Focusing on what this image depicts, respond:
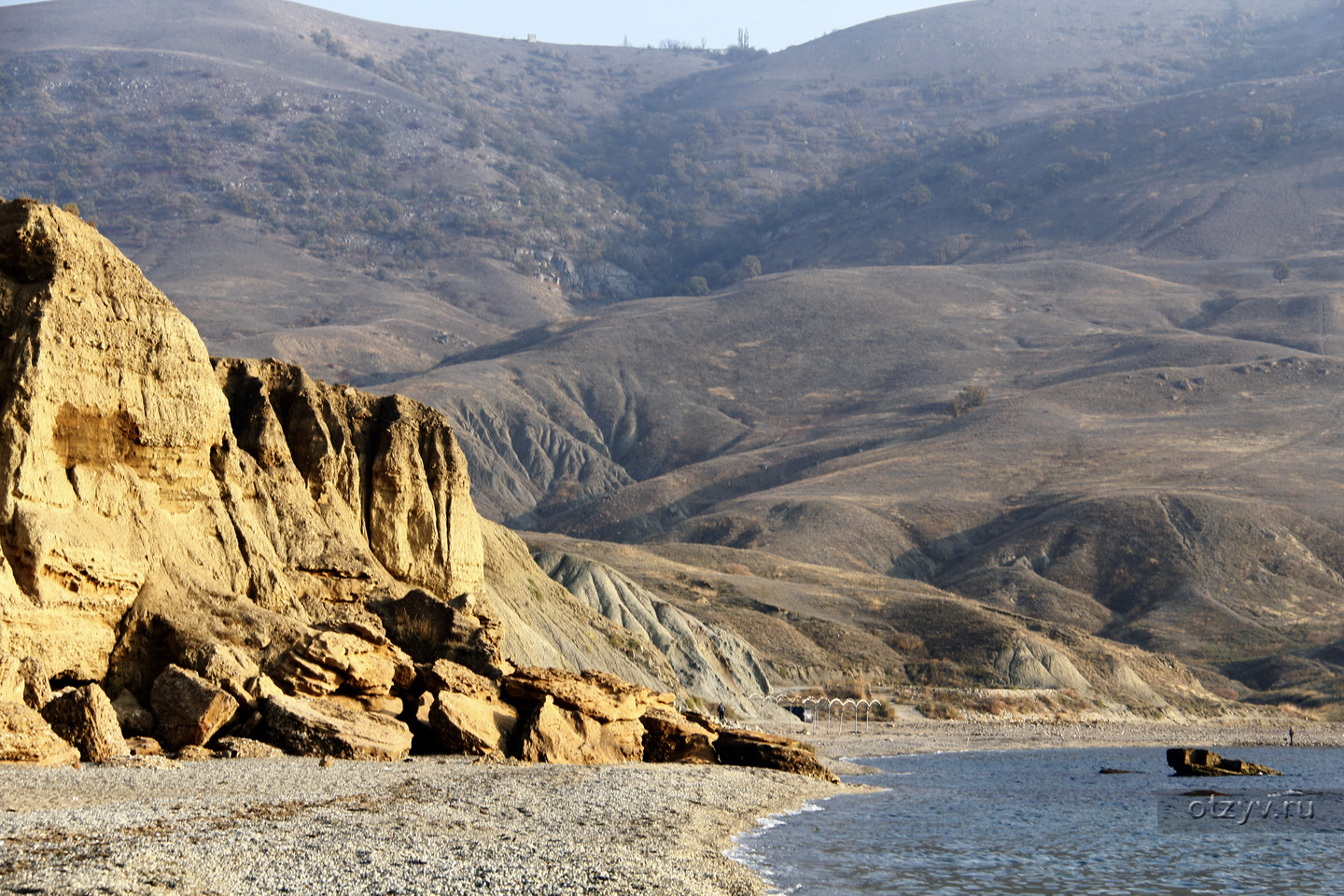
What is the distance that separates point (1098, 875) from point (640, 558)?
227 feet

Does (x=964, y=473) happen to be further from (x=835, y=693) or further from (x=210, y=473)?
(x=210, y=473)

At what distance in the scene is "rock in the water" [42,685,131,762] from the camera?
66.4 feet

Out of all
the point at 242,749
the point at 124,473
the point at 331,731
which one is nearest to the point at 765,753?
the point at 331,731

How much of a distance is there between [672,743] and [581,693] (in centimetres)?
319

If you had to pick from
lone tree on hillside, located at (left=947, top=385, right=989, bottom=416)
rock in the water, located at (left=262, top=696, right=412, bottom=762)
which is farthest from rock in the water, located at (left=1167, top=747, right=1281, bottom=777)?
lone tree on hillside, located at (left=947, top=385, right=989, bottom=416)

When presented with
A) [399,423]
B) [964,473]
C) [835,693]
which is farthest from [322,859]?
[964,473]

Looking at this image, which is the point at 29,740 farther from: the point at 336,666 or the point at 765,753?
the point at 765,753

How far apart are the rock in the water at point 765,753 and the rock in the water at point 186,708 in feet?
41.3

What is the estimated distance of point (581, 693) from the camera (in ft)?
93.2

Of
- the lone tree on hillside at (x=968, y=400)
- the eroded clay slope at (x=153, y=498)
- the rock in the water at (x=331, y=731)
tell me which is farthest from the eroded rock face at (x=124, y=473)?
the lone tree on hillside at (x=968, y=400)

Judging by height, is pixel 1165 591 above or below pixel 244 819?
below

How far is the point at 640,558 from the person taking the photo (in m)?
89.9

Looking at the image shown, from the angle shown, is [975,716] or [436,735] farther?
[975,716]

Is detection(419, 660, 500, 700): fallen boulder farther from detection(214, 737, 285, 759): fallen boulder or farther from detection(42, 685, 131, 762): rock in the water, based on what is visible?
detection(42, 685, 131, 762): rock in the water
